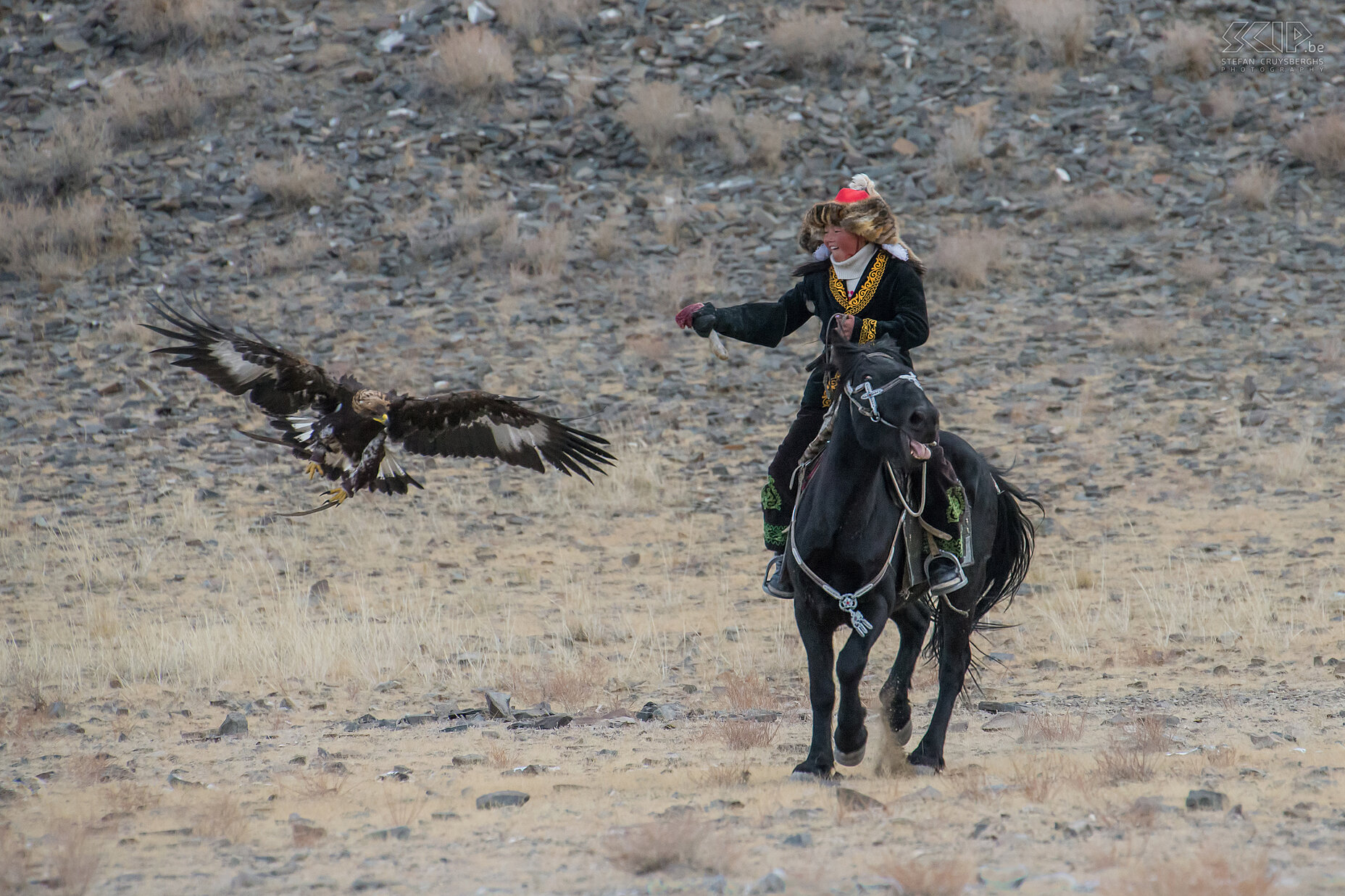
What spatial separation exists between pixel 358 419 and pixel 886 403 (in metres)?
4.14

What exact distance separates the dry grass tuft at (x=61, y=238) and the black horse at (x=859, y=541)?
1488cm

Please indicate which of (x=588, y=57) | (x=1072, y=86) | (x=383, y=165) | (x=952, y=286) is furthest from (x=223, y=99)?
(x=1072, y=86)

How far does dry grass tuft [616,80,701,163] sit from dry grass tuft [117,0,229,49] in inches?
286

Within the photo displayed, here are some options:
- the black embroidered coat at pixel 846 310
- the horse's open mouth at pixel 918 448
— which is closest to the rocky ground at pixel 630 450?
the horse's open mouth at pixel 918 448

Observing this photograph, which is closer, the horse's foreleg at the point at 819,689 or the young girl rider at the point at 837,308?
the horse's foreleg at the point at 819,689

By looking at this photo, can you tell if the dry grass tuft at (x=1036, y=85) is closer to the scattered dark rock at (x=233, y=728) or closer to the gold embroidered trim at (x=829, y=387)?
the gold embroidered trim at (x=829, y=387)

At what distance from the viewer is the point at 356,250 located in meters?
18.0

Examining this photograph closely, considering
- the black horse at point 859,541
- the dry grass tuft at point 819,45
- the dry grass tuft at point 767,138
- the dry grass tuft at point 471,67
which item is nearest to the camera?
the black horse at point 859,541

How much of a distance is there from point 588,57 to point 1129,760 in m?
16.9

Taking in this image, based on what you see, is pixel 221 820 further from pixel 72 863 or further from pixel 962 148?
pixel 962 148

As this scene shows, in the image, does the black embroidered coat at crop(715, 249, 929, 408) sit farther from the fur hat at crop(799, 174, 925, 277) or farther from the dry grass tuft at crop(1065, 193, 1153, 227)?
the dry grass tuft at crop(1065, 193, 1153, 227)

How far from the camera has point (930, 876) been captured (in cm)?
412

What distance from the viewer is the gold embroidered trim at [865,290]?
6.18 metres

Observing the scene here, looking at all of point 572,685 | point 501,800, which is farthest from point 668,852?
point 572,685
